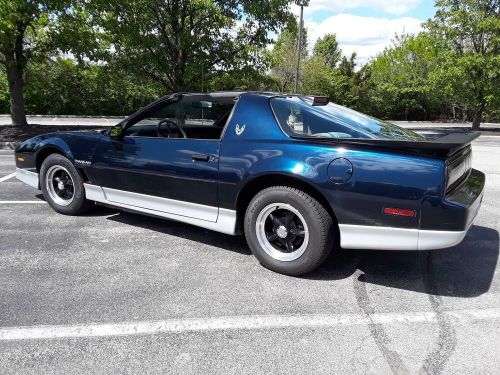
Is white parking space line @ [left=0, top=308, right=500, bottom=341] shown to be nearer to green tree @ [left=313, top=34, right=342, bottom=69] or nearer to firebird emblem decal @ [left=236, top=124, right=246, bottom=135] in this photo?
firebird emblem decal @ [left=236, top=124, right=246, bottom=135]

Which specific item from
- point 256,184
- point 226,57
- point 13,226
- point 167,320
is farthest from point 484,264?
point 226,57

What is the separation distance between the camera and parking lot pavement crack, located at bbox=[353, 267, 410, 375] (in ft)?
7.37

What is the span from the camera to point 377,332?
101 inches

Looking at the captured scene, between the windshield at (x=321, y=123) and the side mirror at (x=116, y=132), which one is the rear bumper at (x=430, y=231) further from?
the side mirror at (x=116, y=132)

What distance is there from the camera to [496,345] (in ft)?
8.00

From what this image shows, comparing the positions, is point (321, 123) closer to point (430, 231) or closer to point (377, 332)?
point (430, 231)

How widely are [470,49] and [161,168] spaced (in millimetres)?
22067

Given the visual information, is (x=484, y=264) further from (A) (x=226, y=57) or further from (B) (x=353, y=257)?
(A) (x=226, y=57)

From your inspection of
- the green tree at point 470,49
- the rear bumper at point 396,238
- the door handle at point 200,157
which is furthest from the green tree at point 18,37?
the green tree at point 470,49

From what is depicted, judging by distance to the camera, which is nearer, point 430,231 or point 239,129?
point 430,231

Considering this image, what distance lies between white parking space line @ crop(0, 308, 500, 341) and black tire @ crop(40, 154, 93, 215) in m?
2.30

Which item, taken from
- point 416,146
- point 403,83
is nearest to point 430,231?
point 416,146

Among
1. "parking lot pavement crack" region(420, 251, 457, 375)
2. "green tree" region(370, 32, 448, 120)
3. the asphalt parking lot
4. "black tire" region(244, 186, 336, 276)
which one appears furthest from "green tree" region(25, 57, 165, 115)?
"parking lot pavement crack" region(420, 251, 457, 375)

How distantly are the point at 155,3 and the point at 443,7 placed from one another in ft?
49.7
